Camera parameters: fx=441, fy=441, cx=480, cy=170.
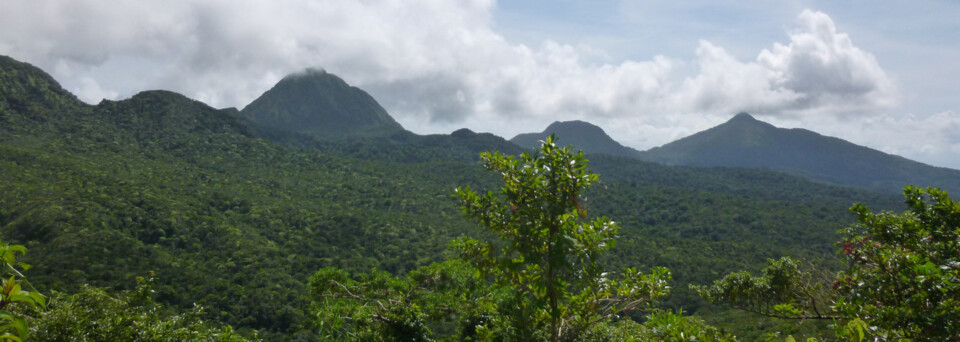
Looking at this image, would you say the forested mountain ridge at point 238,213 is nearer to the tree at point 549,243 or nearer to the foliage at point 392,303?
the foliage at point 392,303

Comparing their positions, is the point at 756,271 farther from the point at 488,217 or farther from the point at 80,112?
the point at 80,112

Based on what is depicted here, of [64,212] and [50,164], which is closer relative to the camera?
[64,212]

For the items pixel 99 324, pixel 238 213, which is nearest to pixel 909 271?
pixel 99 324

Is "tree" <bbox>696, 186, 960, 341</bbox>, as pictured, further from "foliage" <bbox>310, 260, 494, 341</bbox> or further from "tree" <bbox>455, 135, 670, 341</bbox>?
"foliage" <bbox>310, 260, 494, 341</bbox>

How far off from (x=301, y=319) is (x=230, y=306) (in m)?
7.18

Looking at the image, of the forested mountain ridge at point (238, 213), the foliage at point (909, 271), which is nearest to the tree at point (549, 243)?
the foliage at point (909, 271)

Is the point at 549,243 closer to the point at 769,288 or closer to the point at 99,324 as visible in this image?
the point at 769,288

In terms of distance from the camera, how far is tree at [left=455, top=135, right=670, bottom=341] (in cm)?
479

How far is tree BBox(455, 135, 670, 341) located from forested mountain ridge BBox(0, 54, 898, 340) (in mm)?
16001

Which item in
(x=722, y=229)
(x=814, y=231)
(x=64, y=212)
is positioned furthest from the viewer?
(x=722, y=229)

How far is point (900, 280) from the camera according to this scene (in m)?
5.37

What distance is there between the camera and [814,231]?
8375 centimetres

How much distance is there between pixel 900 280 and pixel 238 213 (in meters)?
82.1

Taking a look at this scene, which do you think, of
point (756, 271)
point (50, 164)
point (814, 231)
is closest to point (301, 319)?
point (50, 164)
